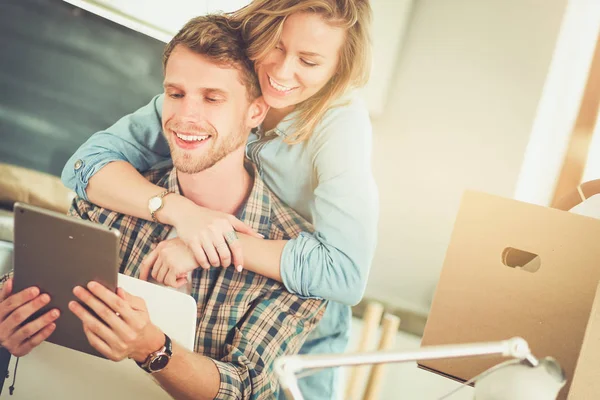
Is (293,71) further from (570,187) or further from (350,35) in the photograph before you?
(570,187)

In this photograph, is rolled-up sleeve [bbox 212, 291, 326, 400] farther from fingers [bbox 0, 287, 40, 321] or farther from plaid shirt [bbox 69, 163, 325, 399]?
→ fingers [bbox 0, 287, 40, 321]

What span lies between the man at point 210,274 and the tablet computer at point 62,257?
29 millimetres

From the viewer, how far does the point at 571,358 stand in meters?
1.19

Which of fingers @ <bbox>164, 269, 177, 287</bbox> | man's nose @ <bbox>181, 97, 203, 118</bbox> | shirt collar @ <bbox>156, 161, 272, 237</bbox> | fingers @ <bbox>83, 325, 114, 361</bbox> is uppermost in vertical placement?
man's nose @ <bbox>181, 97, 203, 118</bbox>

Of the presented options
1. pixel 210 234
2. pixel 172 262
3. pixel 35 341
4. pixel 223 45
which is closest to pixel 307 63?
pixel 223 45

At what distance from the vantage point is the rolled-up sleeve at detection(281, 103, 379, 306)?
1291mm

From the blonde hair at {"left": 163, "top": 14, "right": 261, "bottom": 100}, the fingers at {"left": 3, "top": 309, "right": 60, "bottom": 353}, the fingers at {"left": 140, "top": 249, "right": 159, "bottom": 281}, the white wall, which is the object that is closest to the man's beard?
the blonde hair at {"left": 163, "top": 14, "right": 261, "bottom": 100}

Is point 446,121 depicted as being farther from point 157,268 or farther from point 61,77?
point 61,77

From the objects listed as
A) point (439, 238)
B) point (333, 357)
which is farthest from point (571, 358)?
point (333, 357)

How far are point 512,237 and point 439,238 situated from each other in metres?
0.18

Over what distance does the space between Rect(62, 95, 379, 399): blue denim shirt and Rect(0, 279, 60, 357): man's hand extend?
1.78 feet

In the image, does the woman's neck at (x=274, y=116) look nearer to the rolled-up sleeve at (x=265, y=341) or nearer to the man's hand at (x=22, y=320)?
the rolled-up sleeve at (x=265, y=341)

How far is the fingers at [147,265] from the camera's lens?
4.51 feet

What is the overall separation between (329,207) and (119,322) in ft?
1.69
